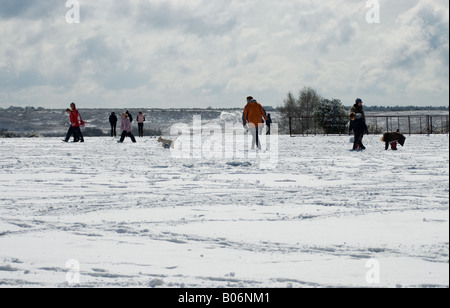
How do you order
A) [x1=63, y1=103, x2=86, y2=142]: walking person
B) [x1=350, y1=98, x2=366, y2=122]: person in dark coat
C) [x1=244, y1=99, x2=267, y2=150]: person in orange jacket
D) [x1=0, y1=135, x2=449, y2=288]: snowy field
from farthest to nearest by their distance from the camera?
1. [x1=63, y1=103, x2=86, y2=142]: walking person
2. [x1=244, y1=99, x2=267, y2=150]: person in orange jacket
3. [x1=350, y1=98, x2=366, y2=122]: person in dark coat
4. [x1=0, y1=135, x2=449, y2=288]: snowy field

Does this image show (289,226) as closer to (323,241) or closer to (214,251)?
(323,241)

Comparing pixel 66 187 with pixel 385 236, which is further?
pixel 66 187

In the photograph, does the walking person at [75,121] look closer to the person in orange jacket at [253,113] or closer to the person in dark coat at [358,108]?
the person in orange jacket at [253,113]

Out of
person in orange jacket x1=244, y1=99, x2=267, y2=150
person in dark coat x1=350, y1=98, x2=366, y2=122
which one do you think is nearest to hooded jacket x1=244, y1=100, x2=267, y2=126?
person in orange jacket x1=244, y1=99, x2=267, y2=150

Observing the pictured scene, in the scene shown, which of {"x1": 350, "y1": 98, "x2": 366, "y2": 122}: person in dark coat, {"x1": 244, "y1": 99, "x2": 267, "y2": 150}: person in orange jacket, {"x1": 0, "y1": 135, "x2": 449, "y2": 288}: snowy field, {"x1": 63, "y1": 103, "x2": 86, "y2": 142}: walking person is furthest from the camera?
{"x1": 63, "y1": 103, "x2": 86, "y2": 142}: walking person

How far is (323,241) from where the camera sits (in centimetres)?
529

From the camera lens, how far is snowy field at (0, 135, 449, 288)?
414 centimetres

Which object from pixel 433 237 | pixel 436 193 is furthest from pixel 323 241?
pixel 436 193

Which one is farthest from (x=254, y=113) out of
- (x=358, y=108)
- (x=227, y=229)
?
(x=227, y=229)

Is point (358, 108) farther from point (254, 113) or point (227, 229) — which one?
point (227, 229)

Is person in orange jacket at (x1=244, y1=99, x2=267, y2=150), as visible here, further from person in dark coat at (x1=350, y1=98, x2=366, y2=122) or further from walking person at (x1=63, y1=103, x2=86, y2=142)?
walking person at (x1=63, y1=103, x2=86, y2=142)

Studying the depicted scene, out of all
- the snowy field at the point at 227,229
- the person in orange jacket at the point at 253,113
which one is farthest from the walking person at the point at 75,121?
the snowy field at the point at 227,229
